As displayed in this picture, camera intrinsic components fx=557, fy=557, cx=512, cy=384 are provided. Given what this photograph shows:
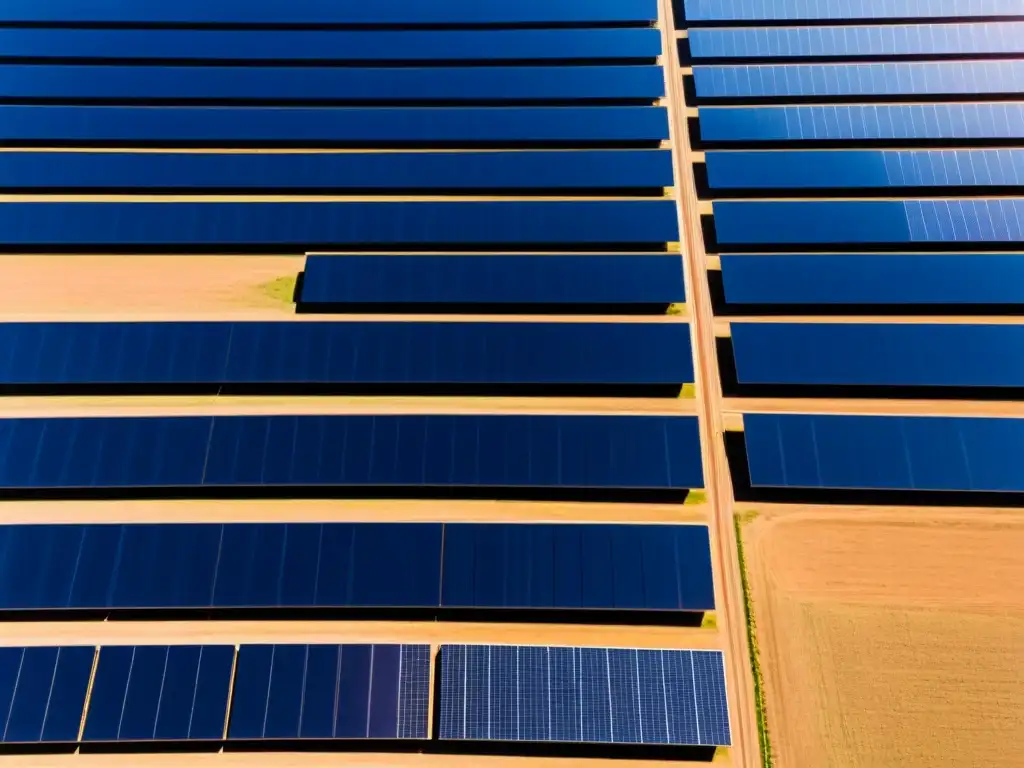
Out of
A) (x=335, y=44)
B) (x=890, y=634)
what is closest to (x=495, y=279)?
(x=335, y=44)

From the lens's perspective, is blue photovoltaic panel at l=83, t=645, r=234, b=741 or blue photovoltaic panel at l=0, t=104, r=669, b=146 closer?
blue photovoltaic panel at l=83, t=645, r=234, b=741

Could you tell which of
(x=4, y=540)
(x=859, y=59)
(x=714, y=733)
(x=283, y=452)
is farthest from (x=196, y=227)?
→ (x=859, y=59)

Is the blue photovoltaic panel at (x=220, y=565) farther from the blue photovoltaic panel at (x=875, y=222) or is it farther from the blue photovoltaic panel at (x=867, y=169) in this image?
the blue photovoltaic panel at (x=867, y=169)

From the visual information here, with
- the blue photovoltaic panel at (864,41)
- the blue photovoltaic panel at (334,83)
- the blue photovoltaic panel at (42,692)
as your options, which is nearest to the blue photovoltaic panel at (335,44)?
the blue photovoltaic panel at (334,83)

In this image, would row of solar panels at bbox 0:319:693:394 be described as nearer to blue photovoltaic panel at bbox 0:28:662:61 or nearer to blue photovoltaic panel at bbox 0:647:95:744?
blue photovoltaic panel at bbox 0:647:95:744

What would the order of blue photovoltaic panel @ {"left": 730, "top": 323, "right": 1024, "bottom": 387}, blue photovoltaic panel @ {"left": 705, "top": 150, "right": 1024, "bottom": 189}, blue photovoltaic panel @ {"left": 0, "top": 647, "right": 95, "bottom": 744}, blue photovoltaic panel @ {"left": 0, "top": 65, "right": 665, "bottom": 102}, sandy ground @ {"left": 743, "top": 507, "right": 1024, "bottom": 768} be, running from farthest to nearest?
blue photovoltaic panel @ {"left": 0, "top": 65, "right": 665, "bottom": 102} → blue photovoltaic panel @ {"left": 705, "top": 150, "right": 1024, "bottom": 189} → blue photovoltaic panel @ {"left": 730, "top": 323, "right": 1024, "bottom": 387} → sandy ground @ {"left": 743, "top": 507, "right": 1024, "bottom": 768} → blue photovoltaic panel @ {"left": 0, "top": 647, "right": 95, "bottom": 744}

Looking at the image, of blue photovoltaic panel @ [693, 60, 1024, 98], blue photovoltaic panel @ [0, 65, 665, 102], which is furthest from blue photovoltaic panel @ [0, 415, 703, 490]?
blue photovoltaic panel @ [693, 60, 1024, 98]
